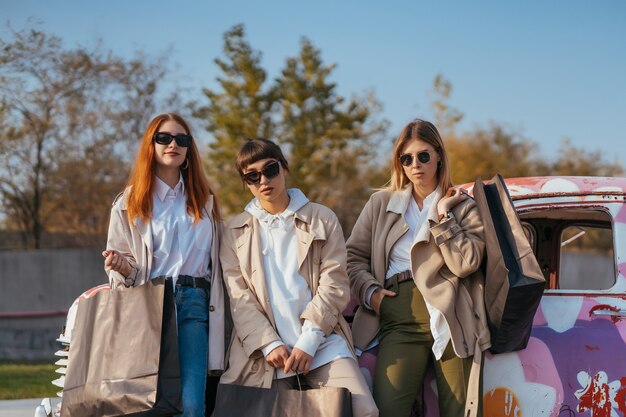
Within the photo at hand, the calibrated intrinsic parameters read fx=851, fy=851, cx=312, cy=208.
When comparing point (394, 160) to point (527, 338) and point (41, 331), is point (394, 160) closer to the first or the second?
point (527, 338)

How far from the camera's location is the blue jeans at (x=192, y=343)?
3.89 meters

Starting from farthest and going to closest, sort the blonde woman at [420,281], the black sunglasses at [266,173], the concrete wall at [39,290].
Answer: the concrete wall at [39,290], the black sunglasses at [266,173], the blonde woman at [420,281]

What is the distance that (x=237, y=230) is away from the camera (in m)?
4.20

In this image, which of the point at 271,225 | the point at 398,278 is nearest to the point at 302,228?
the point at 271,225

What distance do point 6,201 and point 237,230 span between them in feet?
44.1

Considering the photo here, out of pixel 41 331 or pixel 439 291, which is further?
pixel 41 331

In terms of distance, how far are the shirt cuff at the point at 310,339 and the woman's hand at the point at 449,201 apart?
807mm

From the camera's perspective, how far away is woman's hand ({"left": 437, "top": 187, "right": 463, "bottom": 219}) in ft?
13.3

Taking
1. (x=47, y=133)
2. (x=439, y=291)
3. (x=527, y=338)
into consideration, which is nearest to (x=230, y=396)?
(x=439, y=291)

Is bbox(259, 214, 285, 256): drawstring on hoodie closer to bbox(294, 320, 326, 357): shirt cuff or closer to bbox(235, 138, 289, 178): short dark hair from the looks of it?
bbox(235, 138, 289, 178): short dark hair

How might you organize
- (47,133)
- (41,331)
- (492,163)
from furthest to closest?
(492,163), (47,133), (41,331)

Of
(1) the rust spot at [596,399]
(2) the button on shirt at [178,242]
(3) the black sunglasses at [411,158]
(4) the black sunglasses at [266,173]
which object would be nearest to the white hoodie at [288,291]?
Result: (4) the black sunglasses at [266,173]

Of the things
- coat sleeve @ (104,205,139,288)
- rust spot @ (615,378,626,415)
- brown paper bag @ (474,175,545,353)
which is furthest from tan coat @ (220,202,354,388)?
rust spot @ (615,378,626,415)

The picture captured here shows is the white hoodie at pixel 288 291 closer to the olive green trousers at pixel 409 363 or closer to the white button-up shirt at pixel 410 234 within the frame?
the olive green trousers at pixel 409 363
